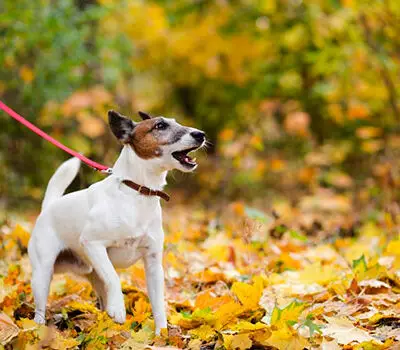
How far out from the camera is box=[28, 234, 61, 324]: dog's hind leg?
3.57 metres

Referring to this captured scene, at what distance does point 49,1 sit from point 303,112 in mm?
4609

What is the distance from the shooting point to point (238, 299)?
141 inches

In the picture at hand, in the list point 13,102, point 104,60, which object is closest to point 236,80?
point 104,60

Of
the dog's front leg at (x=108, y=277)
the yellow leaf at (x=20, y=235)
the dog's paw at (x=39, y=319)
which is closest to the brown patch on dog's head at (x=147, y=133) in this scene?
the dog's front leg at (x=108, y=277)

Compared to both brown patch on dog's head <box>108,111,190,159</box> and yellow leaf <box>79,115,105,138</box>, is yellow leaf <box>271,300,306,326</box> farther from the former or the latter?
yellow leaf <box>79,115,105,138</box>

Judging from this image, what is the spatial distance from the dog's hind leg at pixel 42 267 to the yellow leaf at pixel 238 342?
1062mm

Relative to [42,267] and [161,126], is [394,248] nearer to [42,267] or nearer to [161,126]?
[161,126]

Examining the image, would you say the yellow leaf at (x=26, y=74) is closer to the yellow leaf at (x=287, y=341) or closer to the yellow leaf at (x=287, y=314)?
the yellow leaf at (x=287, y=314)

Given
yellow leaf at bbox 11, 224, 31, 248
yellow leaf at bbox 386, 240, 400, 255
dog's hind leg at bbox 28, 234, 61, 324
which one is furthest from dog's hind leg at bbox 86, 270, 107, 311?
yellow leaf at bbox 386, 240, 400, 255

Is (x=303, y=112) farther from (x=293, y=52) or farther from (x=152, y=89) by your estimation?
(x=152, y=89)

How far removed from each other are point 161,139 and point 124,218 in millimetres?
434

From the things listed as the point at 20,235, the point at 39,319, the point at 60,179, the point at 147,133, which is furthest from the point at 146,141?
the point at 20,235

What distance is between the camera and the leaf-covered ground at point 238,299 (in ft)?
9.96

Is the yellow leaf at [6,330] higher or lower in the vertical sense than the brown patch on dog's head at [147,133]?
lower
